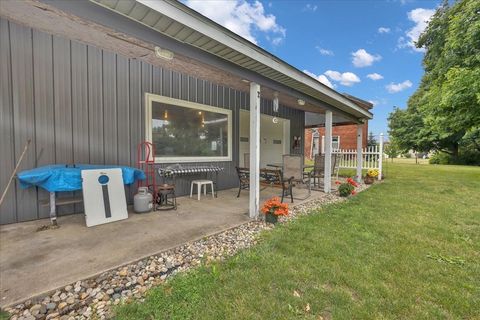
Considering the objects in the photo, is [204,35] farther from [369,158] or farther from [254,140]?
[369,158]

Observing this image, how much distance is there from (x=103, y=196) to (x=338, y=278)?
361cm

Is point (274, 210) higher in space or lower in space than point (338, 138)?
lower

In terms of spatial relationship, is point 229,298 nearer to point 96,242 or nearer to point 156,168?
point 96,242

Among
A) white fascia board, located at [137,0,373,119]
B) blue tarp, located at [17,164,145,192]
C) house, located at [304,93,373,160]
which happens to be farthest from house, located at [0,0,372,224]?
house, located at [304,93,373,160]

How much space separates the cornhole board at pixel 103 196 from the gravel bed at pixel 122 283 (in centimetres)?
162

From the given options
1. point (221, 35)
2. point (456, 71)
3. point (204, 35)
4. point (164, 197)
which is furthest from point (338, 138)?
point (204, 35)

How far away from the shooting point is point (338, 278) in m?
2.14

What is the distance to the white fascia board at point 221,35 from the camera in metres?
2.23

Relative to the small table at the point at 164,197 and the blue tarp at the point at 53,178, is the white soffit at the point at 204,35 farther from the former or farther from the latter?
the small table at the point at 164,197

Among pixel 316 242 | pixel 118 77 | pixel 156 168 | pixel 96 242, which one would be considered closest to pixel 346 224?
pixel 316 242

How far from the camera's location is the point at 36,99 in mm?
3617

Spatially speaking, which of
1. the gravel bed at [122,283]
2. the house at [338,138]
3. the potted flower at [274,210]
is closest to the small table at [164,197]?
the gravel bed at [122,283]

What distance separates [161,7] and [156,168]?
3564mm

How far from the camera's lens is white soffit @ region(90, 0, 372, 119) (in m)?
2.16
